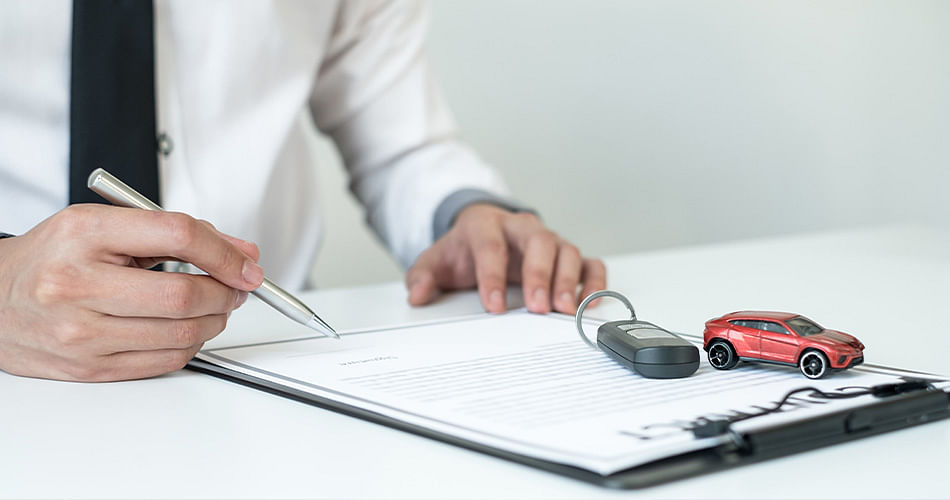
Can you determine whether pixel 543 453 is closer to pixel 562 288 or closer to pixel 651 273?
pixel 562 288

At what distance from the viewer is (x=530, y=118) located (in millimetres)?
2412

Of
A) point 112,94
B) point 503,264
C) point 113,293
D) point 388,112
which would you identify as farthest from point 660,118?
point 113,293

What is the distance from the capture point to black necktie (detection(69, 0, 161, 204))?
2.82 ft

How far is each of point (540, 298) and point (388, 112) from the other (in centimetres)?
63

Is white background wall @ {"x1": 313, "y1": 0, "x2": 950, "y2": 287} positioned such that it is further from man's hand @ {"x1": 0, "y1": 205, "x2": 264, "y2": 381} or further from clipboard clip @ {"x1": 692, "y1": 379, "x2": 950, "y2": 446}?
man's hand @ {"x1": 0, "y1": 205, "x2": 264, "y2": 381}

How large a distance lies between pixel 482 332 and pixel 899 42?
4.41 ft

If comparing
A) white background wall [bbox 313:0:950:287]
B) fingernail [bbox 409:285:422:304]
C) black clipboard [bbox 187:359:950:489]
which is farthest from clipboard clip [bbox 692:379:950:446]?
white background wall [bbox 313:0:950:287]

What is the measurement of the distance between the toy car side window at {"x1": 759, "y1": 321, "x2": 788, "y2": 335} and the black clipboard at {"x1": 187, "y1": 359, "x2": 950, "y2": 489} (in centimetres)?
7

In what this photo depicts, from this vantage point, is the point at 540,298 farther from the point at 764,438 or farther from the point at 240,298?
the point at 764,438

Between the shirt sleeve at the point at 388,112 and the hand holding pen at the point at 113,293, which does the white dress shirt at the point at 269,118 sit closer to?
the shirt sleeve at the point at 388,112

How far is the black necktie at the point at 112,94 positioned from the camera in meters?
0.86

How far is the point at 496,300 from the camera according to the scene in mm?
828

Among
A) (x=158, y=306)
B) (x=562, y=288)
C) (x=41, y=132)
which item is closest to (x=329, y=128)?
(x=41, y=132)

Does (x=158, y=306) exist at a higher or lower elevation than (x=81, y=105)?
lower
